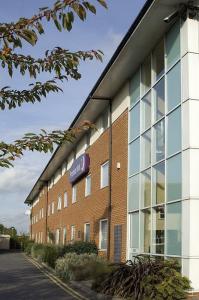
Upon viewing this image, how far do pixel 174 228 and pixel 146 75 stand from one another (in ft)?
18.7

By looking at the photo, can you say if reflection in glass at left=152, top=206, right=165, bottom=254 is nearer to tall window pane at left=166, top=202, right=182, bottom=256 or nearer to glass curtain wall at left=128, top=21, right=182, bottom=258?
glass curtain wall at left=128, top=21, right=182, bottom=258

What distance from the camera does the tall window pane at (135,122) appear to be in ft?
57.1

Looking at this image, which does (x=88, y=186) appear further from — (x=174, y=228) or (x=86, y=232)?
(x=174, y=228)

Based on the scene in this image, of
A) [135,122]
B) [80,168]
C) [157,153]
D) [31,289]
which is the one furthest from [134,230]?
[80,168]

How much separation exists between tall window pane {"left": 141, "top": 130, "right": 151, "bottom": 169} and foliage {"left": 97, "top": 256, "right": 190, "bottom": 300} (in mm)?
3168

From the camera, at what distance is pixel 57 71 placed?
5.23 meters

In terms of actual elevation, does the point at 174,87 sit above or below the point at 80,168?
above

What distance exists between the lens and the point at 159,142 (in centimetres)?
1491

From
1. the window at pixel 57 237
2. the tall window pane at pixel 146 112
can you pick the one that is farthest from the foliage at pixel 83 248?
the window at pixel 57 237

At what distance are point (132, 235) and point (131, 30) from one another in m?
6.52

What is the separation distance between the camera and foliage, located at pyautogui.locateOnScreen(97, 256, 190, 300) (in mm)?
11766

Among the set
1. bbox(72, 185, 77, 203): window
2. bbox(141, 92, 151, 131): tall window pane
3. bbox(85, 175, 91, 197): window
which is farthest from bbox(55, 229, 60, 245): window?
bbox(141, 92, 151, 131): tall window pane

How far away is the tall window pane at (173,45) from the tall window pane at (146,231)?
434cm

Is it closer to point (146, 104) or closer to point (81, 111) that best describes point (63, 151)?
point (81, 111)
